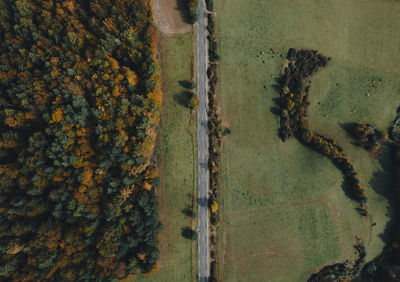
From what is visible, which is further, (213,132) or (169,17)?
(169,17)

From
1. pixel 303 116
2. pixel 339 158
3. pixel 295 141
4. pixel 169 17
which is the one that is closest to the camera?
pixel 169 17

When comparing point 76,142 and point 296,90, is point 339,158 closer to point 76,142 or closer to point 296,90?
point 296,90

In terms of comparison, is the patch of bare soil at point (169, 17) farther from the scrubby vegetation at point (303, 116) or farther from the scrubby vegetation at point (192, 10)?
the scrubby vegetation at point (303, 116)

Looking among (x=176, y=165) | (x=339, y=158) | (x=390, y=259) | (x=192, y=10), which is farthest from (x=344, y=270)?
(x=192, y=10)

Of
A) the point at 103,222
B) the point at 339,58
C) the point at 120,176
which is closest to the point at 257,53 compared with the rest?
the point at 339,58

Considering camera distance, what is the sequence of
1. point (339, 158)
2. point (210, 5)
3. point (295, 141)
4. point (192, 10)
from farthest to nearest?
point (295, 141)
point (339, 158)
point (210, 5)
point (192, 10)

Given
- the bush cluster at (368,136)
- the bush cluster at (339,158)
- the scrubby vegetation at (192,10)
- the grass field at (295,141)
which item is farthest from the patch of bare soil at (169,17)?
the bush cluster at (368,136)
